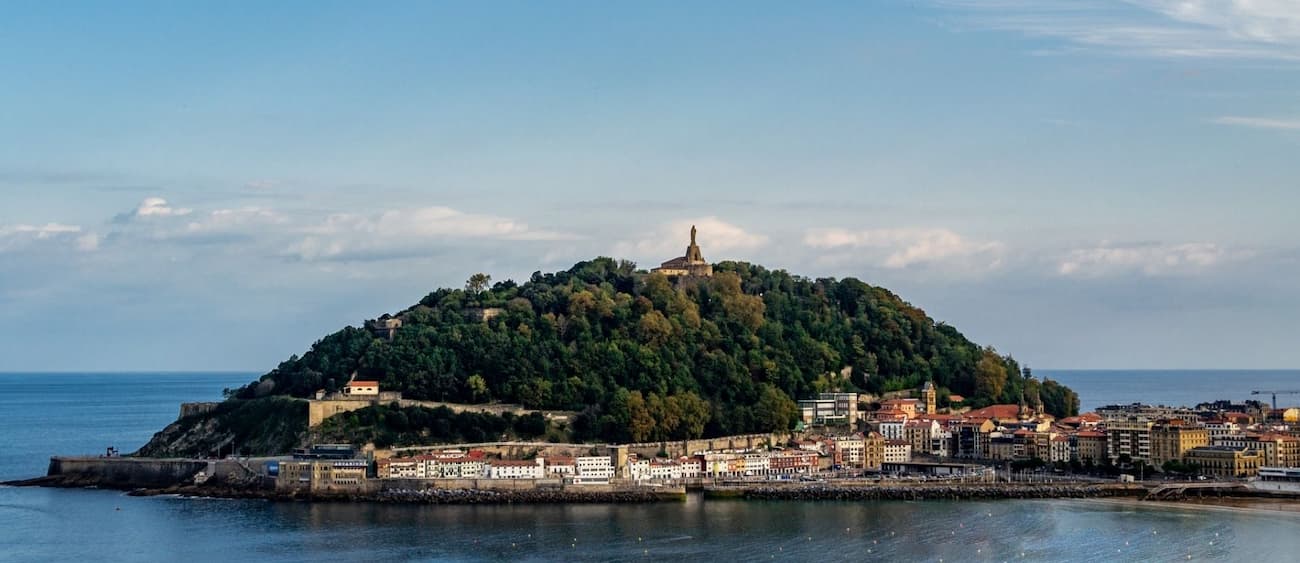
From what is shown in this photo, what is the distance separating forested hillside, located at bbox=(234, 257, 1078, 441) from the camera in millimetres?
59656

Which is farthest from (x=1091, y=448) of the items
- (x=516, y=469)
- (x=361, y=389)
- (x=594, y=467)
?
(x=361, y=389)

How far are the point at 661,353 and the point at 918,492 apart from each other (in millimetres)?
15605

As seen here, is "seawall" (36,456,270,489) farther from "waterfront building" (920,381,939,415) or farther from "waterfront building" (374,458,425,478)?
"waterfront building" (920,381,939,415)

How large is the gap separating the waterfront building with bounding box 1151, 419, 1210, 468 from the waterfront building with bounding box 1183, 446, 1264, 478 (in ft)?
1.56

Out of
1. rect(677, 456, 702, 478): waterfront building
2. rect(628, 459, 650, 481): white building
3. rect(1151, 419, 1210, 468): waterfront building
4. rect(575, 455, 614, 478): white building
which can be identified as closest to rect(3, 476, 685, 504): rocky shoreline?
rect(575, 455, 614, 478): white building

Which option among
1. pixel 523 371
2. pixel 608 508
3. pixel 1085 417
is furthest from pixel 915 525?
pixel 1085 417

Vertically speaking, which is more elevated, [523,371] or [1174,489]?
[523,371]

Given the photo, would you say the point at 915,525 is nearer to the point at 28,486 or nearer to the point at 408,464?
the point at 408,464

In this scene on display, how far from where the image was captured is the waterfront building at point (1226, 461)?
177 feet

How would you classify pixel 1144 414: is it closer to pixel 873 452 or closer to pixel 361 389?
pixel 873 452

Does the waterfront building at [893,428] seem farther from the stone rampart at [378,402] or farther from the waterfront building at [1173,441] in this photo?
the stone rampart at [378,402]

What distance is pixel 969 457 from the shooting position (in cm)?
6075

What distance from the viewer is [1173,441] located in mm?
55812

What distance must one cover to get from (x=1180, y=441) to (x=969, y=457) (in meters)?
7.99
